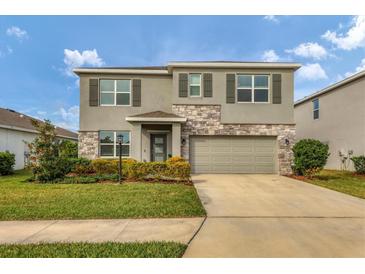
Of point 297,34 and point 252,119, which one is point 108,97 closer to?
point 252,119

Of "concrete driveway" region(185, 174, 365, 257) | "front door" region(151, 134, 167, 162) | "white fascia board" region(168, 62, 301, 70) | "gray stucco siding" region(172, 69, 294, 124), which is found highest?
"white fascia board" region(168, 62, 301, 70)

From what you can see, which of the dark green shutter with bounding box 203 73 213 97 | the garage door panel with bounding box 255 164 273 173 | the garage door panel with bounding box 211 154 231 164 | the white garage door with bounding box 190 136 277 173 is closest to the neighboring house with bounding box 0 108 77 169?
the white garage door with bounding box 190 136 277 173

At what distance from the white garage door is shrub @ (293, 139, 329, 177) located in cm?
161

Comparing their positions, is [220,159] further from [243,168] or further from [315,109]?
[315,109]

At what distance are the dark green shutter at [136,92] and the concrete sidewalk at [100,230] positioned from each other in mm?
8980

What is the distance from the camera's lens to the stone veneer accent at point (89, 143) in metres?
12.9

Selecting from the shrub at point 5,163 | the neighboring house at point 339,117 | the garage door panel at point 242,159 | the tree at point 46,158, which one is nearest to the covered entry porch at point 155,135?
the garage door panel at point 242,159

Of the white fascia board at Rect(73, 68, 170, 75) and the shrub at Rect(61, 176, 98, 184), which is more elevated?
the white fascia board at Rect(73, 68, 170, 75)

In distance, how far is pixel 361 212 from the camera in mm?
5609

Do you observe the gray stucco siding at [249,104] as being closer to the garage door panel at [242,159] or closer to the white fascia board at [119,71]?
the white fascia board at [119,71]

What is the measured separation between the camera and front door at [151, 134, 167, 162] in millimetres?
13148

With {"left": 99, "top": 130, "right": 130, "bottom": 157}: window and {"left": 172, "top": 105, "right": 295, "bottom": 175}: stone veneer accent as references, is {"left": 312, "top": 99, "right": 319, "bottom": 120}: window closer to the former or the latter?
{"left": 172, "top": 105, "right": 295, "bottom": 175}: stone veneer accent
